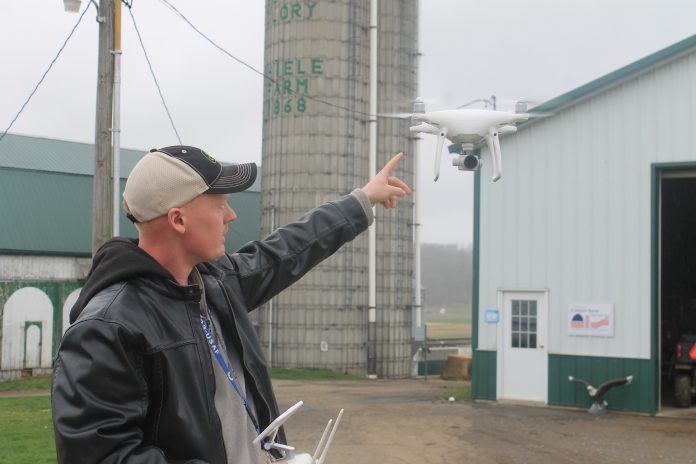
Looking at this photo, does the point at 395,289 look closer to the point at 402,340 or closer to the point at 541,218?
the point at 402,340

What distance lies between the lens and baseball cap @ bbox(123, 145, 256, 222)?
2551 millimetres

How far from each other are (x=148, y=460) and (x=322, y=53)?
27149mm

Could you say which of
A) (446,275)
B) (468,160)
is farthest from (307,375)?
(446,275)

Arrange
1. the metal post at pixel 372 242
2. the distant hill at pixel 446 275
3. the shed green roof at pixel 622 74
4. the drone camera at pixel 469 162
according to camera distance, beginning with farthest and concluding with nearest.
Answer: the distant hill at pixel 446 275
the metal post at pixel 372 242
the shed green roof at pixel 622 74
the drone camera at pixel 469 162

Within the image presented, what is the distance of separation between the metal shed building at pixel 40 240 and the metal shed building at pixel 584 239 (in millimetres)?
11975

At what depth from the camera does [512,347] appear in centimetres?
1688

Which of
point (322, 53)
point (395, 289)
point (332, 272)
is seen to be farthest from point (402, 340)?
point (322, 53)

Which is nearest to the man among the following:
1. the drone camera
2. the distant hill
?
the drone camera

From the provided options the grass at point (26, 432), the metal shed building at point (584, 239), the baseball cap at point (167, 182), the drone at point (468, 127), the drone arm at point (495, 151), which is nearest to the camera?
the baseball cap at point (167, 182)

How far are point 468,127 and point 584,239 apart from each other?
10788 millimetres

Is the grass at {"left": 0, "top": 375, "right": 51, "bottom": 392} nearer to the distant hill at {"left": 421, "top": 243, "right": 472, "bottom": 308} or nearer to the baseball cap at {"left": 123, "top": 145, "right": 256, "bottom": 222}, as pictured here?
the baseball cap at {"left": 123, "top": 145, "right": 256, "bottom": 222}

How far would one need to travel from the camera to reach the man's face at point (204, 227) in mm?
2590

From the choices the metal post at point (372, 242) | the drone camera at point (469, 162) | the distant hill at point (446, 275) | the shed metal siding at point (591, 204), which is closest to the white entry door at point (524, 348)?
the shed metal siding at point (591, 204)

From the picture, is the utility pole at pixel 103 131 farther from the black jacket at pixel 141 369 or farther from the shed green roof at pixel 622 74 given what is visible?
the black jacket at pixel 141 369
